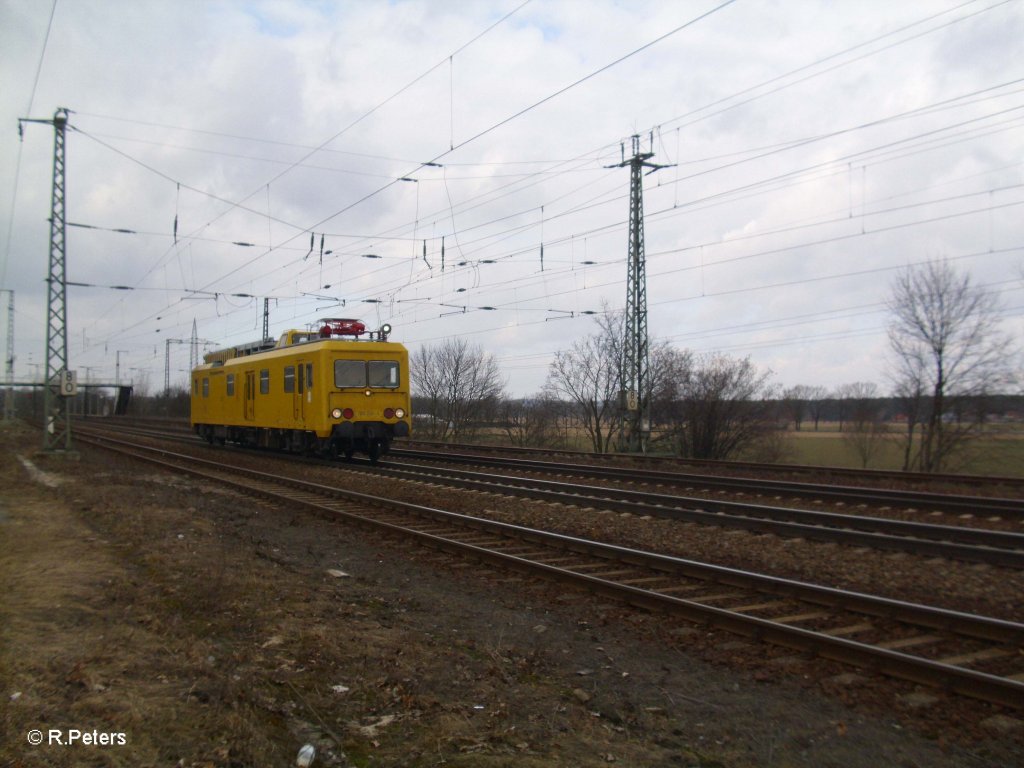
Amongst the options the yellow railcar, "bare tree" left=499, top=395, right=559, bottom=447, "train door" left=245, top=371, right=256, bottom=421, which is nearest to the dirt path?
the yellow railcar

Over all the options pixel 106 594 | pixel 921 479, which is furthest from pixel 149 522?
pixel 921 479

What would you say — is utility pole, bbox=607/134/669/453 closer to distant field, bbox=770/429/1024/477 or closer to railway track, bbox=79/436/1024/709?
distant field, bbox=770/429/1024/477

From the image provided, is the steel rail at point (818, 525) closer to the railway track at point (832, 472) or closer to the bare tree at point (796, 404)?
the railway track at point (832, 472)

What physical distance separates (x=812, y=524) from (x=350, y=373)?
43.8 ft

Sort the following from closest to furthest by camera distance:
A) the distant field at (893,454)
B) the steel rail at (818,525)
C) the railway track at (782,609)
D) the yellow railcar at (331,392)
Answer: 1. the railway track at (782,609)
2. the steel rail at (818,525)
3. the yellow railcar at (331,392)
4. the distant field at (893,454)

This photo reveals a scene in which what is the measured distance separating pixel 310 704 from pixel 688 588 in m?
4.39

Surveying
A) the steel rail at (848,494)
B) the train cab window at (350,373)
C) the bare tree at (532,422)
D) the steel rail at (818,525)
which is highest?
the train cab window at (350,373)

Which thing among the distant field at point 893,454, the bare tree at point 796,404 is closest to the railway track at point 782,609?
the distant field at point 893,454

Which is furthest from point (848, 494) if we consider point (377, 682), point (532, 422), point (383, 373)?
point (532, 422)

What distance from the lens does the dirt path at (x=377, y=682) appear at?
162 inches

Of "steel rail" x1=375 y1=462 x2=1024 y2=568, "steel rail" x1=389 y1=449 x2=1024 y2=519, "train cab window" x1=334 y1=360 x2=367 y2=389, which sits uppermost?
"train cab window" x1=334 y1=360 x2=367 y2=389

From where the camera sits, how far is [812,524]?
11.4 m

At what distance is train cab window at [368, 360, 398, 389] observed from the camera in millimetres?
21406

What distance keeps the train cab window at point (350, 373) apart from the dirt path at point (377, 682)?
39.6ft
